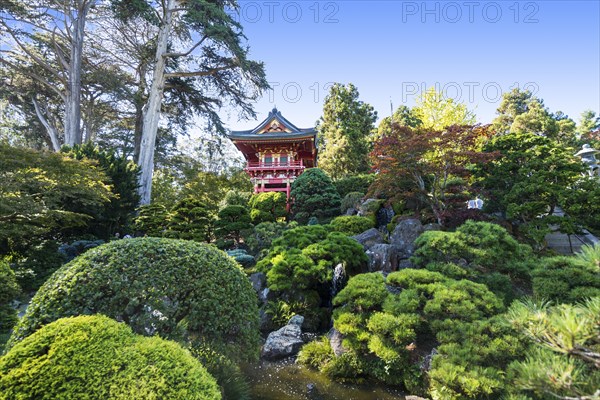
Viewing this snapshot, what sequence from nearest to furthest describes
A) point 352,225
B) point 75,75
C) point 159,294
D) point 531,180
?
point 159,294, point 531,180, point 352,225, point 75,75

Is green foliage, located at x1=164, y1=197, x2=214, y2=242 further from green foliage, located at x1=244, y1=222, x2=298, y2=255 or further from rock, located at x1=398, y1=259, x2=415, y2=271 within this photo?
rock, located at x1=398, y1=259, x2=415, y2=271

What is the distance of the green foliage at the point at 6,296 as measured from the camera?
467cm

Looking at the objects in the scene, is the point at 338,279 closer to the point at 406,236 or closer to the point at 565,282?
the point at 406,236

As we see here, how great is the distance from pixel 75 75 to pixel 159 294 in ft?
58.0

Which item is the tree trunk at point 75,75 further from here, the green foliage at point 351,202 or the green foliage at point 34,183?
the green foliage at point 351,202

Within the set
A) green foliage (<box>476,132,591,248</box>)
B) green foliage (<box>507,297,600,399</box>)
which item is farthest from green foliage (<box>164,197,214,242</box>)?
green foliage (<box>507,297,600,399</box>)

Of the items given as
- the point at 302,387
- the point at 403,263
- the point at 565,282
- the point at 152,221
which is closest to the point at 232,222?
the point at 152,221

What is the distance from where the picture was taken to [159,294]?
277 cm

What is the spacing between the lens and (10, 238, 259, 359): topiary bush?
2.54 m

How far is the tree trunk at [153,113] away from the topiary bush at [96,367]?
13408 mm

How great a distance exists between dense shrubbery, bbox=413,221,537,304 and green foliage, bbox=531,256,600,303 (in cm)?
117

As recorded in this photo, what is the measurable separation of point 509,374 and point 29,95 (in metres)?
23.4

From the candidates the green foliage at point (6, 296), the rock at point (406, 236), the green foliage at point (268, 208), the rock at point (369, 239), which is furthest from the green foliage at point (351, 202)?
the green foliage at point (6, 296)

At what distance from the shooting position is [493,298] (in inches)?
149
